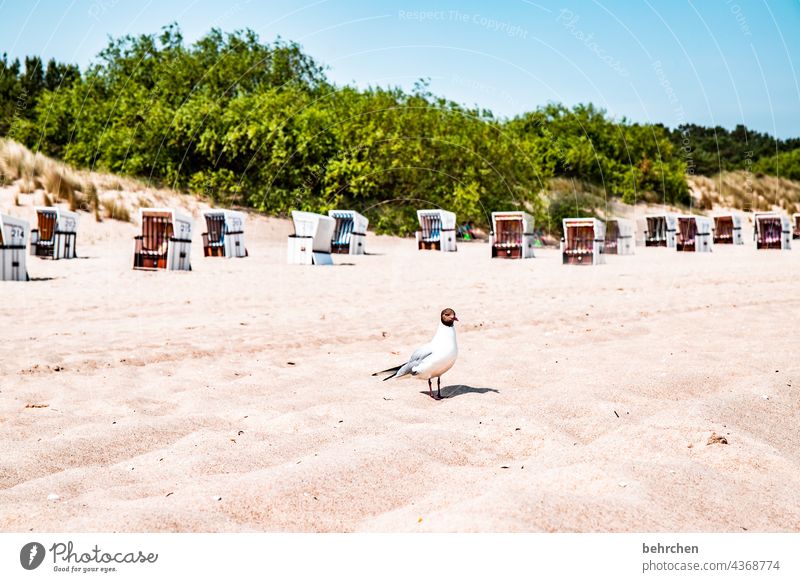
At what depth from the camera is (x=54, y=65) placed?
123 ft

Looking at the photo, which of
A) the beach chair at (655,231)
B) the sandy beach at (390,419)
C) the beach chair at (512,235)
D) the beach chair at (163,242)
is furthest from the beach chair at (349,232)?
the beach chair at (655,231)

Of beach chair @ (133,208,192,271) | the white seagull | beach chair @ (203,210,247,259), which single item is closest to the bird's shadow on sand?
the white seagull

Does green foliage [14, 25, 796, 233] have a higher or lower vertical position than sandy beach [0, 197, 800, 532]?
higher

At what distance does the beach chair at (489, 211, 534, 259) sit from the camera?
800 inches

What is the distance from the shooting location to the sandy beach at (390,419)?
2.90 metres

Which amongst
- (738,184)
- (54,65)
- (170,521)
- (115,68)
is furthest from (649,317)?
(738,184)

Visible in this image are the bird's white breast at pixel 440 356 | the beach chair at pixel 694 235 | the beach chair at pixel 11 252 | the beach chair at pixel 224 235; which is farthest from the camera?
the beach chair at pixel 694 235

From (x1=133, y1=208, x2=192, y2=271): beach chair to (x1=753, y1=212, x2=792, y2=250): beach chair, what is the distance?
20033 mm

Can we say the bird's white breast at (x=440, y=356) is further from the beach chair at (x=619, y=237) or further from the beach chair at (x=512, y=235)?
the beach chair at (x=619, y=237)

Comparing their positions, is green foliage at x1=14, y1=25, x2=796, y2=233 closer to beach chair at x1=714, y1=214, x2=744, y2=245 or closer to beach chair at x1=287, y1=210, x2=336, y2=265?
beach chair at x1=714, y1=214, x2=744, y2=245

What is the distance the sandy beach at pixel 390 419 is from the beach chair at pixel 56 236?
638 cm

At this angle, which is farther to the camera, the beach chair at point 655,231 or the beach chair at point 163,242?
the beach chair at point 655,231

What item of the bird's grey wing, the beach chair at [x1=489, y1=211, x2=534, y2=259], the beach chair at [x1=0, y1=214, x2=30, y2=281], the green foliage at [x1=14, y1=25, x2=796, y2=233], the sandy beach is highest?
the green foliage at [x1=14, y1=25, x2=796, y2=233]

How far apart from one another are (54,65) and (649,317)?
36.3m
